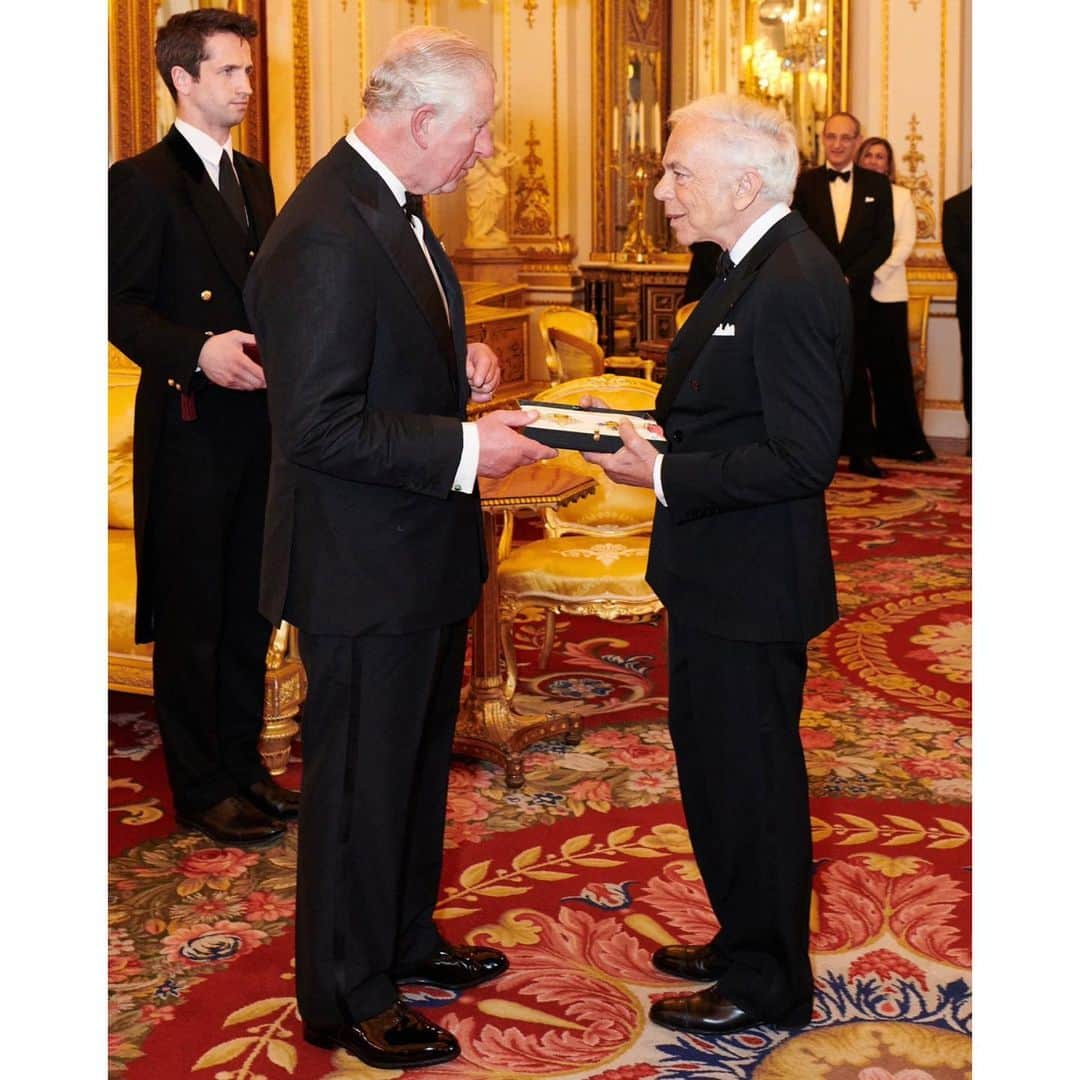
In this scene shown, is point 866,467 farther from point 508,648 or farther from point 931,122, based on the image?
point 508,648

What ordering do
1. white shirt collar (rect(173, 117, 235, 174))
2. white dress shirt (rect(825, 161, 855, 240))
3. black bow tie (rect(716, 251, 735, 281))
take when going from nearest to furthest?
black bow tie (rect(716, 251, 735, 281)) < white shirt collar (rect(173, 117, 235, 174)) < white dress shirt (rect(825, 161, 855, 240))

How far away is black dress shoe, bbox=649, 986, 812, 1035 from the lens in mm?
2881

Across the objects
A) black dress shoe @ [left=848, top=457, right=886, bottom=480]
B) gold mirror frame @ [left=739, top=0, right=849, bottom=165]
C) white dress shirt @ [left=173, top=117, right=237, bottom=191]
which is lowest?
black dress shoe @ [left=848, top=457, right=886, bottom=480]

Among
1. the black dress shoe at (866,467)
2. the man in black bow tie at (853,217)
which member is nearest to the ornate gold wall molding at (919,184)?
the man in black bow tie at (853,217)

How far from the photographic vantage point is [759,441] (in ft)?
8.44

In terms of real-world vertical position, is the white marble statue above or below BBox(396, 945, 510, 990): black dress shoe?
above

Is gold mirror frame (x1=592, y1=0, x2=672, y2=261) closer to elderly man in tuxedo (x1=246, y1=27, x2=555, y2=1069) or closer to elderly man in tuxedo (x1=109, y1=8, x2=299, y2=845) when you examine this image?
elderly man in tuxedo (x1=109, y1=8, x2=299, y2=845)

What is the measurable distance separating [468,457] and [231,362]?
1.20 metres

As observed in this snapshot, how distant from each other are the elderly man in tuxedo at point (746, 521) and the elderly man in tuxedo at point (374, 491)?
29 centimetres

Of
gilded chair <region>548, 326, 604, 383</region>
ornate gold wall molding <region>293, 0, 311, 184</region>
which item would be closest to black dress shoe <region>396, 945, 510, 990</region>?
gilded chair <region>548, 326, 604, 383</region>

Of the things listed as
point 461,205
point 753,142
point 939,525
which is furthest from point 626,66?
point 753,142

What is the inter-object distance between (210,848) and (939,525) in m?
4.87

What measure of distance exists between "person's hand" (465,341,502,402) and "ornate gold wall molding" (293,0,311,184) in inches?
208

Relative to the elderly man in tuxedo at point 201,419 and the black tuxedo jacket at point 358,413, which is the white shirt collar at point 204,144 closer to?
the elderly man in tuxedo at point 201,419
